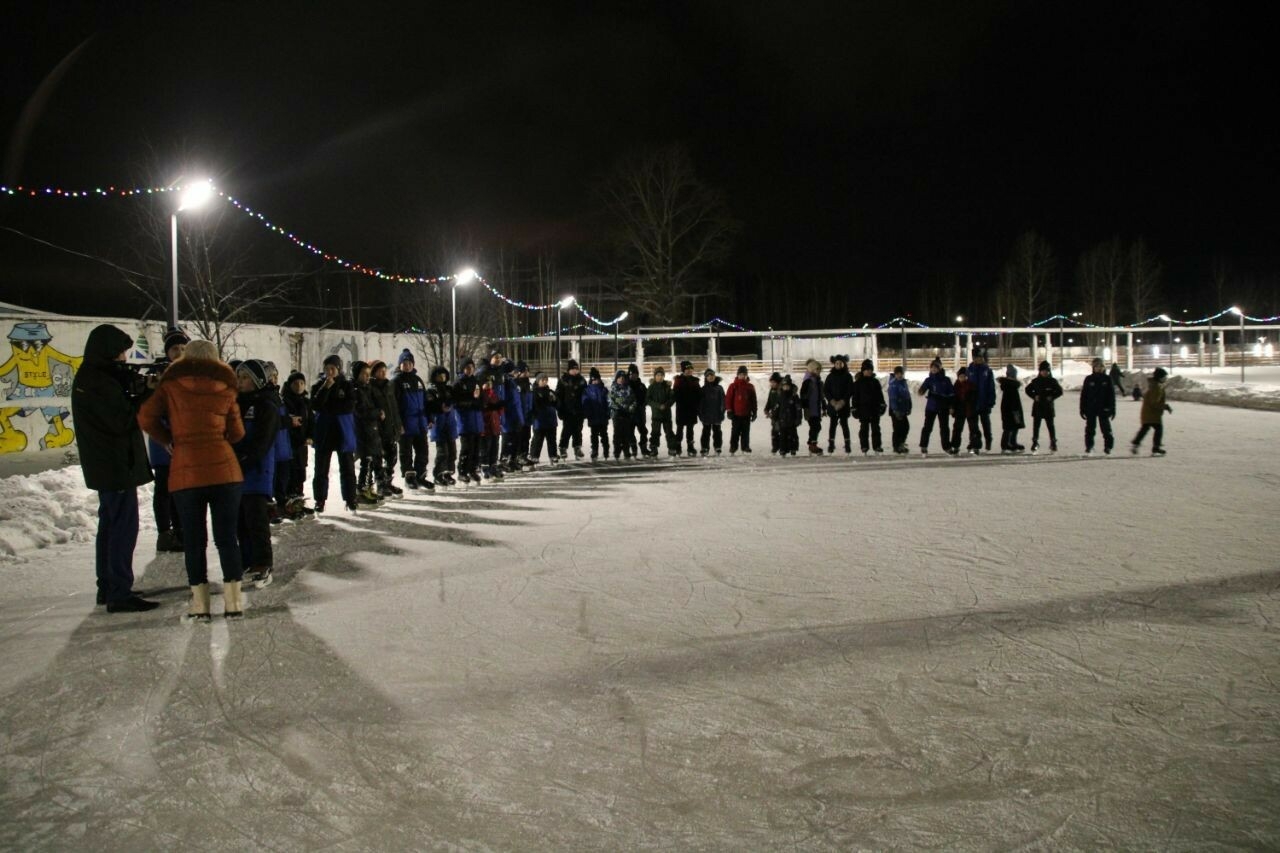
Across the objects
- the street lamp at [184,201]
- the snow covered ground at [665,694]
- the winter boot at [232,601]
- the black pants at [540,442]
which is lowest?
the snow covered ground at [665,694]

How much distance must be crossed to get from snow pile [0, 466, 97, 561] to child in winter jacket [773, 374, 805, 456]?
9590 mm

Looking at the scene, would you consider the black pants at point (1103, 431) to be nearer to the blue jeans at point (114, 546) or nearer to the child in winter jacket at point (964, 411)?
the child in winter jacket at point (964, 411)

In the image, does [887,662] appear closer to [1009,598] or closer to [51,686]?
[1009,598]

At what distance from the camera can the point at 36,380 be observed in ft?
40.1

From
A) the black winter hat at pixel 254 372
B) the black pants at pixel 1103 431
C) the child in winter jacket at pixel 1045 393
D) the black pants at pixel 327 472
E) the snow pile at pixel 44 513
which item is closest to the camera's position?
the black winter hat at pixel 254 372

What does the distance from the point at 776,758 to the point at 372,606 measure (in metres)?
2.93

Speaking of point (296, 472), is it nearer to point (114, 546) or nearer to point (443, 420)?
point (443, 420)

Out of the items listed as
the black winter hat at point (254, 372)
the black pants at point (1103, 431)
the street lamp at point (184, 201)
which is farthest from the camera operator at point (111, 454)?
the black pants at point (1103, 431)

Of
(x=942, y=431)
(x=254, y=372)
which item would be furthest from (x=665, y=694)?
(x=942, y=431)

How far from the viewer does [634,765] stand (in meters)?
3.00

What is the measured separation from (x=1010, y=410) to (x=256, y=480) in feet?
38.7

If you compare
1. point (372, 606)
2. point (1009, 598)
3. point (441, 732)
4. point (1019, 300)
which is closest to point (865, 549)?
point (1009, 598)

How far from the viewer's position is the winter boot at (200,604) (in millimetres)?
4824

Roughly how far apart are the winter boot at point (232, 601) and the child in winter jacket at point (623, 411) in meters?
9.13
